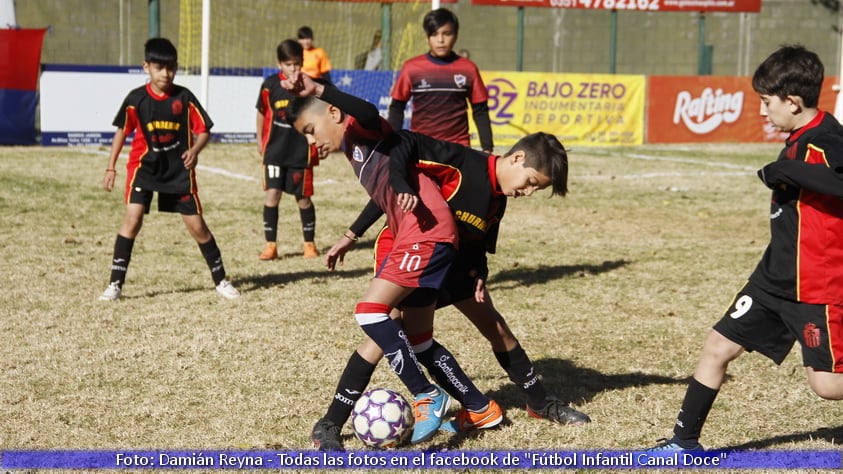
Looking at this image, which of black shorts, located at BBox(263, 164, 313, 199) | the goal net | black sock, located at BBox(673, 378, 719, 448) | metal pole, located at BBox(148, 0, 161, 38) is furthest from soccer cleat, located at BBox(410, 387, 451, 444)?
metal pole, located at BBox(148, 0, 161, 38)

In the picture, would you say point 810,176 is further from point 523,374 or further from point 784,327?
point 523,374

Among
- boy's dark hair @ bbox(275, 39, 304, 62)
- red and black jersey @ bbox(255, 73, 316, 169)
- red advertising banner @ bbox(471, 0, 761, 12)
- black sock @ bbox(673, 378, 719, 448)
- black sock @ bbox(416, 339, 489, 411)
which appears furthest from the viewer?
red advertising banner @ bbox(471, 0, 761, 12)

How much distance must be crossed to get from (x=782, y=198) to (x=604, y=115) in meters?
19.0

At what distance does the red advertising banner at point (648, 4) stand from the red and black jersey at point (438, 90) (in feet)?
49.7

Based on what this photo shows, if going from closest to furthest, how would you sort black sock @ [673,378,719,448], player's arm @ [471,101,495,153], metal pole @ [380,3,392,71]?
black sock @ [673,378,719,448]
player's arm @ [471,101,495,153]
metal pole @ [380,3,392,71]

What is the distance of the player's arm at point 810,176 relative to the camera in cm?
404

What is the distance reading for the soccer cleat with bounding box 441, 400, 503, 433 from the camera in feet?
16.7

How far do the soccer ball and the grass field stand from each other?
181 millimetres

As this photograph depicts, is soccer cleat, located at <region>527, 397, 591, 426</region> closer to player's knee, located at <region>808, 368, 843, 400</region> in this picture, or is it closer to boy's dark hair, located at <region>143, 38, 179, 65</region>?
player's knee, located at <region>808, 368, 843, 400</region>

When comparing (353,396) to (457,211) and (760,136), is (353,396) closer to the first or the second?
(457,211)

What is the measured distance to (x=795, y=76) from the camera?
4270mm

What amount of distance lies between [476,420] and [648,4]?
2233 centimetres

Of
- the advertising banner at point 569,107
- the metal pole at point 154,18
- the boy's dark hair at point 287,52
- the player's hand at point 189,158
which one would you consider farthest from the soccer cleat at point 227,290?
the advertising banner at point 569,107

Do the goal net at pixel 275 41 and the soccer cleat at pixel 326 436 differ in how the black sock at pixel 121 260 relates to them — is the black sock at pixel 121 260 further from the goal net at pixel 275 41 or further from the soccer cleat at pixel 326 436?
the goal net at pixel 275 41
